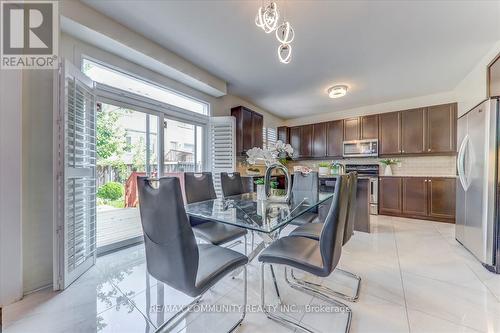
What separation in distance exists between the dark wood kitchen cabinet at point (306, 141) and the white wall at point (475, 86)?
2.89 m

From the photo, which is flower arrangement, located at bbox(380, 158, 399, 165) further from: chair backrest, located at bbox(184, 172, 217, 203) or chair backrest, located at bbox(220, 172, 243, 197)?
chair backrest, located at bbox(184, 172, 217, 203)

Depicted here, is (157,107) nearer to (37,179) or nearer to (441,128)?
(37,179)

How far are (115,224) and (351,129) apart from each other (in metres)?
5.15

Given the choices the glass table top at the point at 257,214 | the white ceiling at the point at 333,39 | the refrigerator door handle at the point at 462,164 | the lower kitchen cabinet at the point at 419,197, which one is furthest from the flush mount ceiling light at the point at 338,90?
the glass table top at the point at 257,214

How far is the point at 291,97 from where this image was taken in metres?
4.44

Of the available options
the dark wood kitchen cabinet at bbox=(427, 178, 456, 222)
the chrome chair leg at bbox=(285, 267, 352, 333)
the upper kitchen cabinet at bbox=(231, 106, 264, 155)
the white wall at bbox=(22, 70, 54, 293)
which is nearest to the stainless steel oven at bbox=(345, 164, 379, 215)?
the dark wood kitchen cabinet at bbox=(427, 178, 456, 222)

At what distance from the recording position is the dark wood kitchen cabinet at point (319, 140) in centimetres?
534

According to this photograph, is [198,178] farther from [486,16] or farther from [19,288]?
[486,16]

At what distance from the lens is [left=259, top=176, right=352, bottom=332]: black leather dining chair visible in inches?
48.1

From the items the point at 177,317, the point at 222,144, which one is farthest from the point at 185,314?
the point at 222,144

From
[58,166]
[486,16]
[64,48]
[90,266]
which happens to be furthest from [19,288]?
[486,16]

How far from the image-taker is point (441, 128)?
13.0ft

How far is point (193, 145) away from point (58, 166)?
2035 mm

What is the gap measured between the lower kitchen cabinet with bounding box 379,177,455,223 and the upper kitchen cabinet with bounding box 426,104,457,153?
63 centimetres
